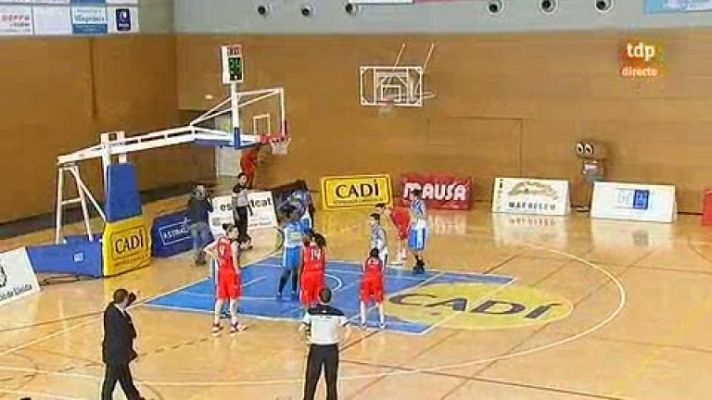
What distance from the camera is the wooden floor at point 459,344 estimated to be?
48.6ft

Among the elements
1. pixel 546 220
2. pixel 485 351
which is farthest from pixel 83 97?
pixel 485 351

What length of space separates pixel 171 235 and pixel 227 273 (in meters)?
6.50

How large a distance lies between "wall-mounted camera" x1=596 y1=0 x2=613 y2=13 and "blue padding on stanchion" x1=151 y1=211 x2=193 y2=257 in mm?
11191

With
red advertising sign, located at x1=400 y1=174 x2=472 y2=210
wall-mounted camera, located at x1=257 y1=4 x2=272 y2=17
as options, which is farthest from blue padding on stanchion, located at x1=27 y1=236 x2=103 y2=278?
wall-mounted camera, located at x1=257 y1=4 x2=272 y2=17

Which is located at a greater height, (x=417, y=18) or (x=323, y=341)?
(x=417, y=18)

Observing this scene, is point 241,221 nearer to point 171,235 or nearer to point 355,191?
point 171,235

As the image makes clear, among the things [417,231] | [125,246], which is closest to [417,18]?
[417,231]

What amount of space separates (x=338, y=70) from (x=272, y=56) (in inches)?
81.2

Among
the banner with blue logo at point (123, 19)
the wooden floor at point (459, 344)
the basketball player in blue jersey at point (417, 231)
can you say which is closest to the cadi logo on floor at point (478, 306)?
the wooden floor at point (459, 344)

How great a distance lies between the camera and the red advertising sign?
95.1 feet

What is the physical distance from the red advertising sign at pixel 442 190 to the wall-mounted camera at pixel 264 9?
6196 mm

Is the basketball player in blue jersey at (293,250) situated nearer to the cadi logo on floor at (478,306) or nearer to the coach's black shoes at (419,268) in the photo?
the cadi logo on floor at (478,306)

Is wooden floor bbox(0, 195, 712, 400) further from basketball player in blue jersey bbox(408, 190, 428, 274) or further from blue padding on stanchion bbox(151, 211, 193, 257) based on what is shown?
basketball player in blue jersey bbox(408, 190, 428, 274)

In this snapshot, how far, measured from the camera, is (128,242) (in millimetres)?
22000
